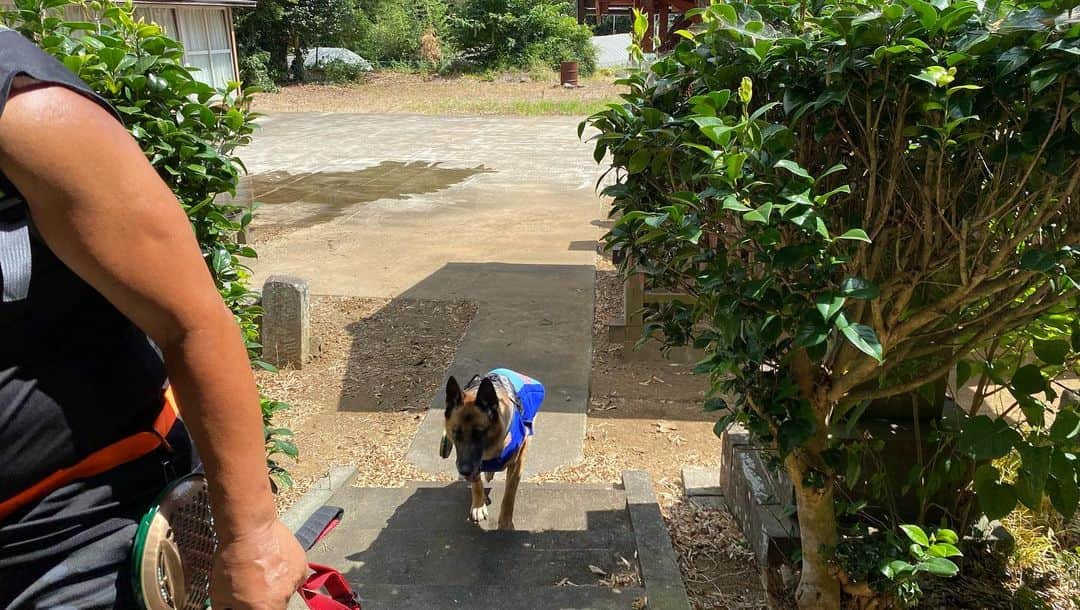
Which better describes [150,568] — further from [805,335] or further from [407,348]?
[407,348]

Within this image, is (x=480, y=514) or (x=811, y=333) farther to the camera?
(x=480, y=514)

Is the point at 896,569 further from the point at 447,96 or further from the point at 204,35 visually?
the point at 447,96

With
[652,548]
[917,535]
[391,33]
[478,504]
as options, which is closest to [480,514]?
[478,504]

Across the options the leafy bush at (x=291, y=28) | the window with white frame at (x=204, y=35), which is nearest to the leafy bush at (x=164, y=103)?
the window with white frame at (x=204, y=35)

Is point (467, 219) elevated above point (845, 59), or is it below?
below

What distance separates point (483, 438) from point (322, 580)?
8.06 feet

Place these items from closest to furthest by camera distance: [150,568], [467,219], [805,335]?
[150,568], [805,335], [467,219]

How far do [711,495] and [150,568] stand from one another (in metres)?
3.29

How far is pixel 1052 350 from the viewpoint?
2691 mm

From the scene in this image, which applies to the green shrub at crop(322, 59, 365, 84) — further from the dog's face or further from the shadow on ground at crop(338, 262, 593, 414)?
the dog's face

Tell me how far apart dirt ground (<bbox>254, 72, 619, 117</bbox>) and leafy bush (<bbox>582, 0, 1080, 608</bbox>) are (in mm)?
A: 22820

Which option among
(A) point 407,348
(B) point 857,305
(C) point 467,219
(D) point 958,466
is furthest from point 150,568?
(C) point 467,219

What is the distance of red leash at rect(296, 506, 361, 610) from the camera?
1.58 metres

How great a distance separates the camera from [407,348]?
702cm
